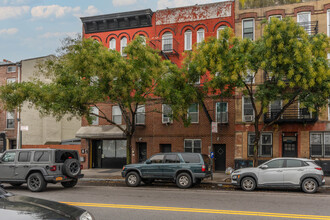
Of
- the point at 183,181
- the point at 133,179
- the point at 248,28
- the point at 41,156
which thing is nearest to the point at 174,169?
the point at 183,181

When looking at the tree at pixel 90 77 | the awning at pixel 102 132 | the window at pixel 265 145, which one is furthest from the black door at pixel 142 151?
the tree at pixel 90 77

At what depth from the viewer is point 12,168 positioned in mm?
15242

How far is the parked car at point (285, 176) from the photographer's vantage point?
47.6 feet

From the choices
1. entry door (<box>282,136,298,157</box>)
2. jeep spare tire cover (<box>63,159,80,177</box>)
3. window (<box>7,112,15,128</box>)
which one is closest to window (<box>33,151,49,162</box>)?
jeep spare tire cover (<box>63,159,80,177</box>)

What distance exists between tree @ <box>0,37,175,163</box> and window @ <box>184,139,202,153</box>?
783 cm

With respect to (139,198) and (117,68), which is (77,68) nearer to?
(117,68)

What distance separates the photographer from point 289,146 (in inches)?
903

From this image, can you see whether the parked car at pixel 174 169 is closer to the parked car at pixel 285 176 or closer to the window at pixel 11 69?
the parked car at pixel 285 176

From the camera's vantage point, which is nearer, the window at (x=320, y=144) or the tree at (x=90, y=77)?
the tree at (x=90, y=77)

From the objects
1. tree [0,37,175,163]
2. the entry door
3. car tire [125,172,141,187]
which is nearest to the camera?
car tire [125,172,141,187]

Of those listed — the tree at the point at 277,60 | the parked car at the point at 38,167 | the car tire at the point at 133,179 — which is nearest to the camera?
the parked car at the point at 38,167

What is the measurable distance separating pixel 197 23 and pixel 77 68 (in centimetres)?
1120

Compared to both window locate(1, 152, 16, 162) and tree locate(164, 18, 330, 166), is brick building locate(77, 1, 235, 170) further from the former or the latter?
window locate(1, 152, 16, 162)

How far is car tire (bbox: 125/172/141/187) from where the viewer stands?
16859 millimetres
